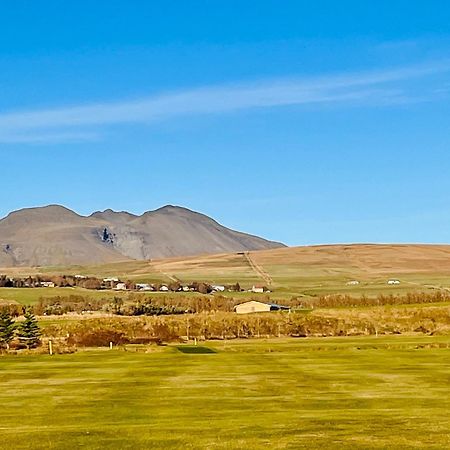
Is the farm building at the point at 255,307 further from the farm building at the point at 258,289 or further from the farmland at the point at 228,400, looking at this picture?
the farmland at the point at 228,400

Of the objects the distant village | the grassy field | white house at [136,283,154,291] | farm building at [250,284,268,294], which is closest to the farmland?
the grassy field

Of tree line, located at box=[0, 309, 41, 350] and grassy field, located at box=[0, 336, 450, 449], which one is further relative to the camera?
tree line, located at box=[0, 309, 41, 350]

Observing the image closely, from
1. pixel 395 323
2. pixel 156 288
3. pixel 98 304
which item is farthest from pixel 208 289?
pixel 395 323

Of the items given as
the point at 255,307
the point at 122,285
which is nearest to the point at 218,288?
the point at 122,285

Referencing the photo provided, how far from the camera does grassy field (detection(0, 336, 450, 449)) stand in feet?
66.4

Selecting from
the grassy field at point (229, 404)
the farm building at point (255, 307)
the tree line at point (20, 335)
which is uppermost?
the farm building at point (255, 307)

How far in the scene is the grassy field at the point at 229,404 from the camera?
66.4 ft

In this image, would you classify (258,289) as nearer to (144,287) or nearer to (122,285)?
(144,287)

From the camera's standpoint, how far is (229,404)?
28.0 m

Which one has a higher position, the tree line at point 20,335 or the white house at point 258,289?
the white house at point 258,289

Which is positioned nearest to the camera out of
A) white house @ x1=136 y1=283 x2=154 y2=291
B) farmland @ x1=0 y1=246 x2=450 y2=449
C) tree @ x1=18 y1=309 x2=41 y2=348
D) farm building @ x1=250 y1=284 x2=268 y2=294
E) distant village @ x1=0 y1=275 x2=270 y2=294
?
farmland @ x1=0 y1=246 x2=450 y2=449

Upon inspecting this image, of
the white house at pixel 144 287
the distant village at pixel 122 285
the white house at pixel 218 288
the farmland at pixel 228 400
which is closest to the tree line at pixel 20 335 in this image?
the farmland at pixel 228 400

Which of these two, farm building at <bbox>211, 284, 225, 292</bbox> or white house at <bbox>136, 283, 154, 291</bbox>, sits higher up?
white house at <bbox>136, 283, 154, 291</bbox>

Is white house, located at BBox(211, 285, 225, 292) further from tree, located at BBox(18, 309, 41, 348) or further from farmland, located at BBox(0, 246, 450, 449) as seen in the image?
farmland, located at BBox(0, 246, 450, 449)
